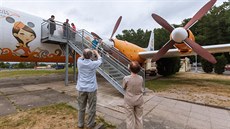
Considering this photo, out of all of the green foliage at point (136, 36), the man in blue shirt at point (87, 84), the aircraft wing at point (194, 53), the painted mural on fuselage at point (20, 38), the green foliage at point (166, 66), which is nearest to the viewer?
the man in blue shirt at point (87, 84)

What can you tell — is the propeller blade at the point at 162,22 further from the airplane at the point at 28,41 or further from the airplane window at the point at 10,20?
the airplane window at the point at 10,20

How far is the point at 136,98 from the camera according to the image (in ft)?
10.8

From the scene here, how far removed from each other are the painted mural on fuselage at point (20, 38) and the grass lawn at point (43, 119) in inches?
206

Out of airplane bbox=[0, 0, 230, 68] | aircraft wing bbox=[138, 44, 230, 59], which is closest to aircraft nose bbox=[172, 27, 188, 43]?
airplane bbox=[0, 0, 230, 68]

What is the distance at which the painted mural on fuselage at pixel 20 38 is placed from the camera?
8133mm

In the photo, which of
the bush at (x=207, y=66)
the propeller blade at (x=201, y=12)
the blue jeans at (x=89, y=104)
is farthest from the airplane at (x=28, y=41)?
the bush at (x=207, y=66)

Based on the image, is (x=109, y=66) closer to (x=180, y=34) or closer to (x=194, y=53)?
(x=180, y=34)

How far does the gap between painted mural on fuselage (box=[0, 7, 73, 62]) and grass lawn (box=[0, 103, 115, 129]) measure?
5.22m

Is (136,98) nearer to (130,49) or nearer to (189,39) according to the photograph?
(189,39)

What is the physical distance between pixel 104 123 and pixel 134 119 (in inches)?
47.0

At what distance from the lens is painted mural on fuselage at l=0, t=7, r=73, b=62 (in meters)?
8.13

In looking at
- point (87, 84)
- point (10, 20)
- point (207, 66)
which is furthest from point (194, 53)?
point (207, 66)

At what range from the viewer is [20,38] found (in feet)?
28.3

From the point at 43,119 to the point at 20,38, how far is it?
631 centimetres
